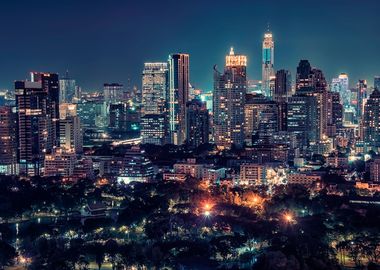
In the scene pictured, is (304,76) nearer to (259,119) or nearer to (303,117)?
(303,117)

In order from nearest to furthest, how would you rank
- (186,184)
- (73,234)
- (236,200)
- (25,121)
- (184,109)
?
(73,234)
(236,200)
(186,184)
(25,121)
(184,109)

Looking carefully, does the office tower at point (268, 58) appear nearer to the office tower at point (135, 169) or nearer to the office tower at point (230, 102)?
the office tower at point (230, 102)

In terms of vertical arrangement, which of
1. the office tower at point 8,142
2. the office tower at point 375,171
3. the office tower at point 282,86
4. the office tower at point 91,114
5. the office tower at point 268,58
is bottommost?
the office tower at point 375,171

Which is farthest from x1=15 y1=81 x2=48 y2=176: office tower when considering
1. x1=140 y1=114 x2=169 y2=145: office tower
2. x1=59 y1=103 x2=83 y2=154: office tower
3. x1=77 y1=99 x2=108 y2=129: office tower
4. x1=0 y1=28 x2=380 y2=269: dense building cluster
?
x1=77 y1=99 x2=108 y2=129: office tower

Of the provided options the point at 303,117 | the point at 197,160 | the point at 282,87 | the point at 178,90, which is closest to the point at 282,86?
the point at 282,87

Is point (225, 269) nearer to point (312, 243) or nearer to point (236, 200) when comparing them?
point (312, 243)

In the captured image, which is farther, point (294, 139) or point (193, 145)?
point (193, 145)

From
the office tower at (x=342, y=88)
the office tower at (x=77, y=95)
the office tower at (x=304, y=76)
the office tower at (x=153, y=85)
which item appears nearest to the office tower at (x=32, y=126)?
the office tower at (x=153, y=85)

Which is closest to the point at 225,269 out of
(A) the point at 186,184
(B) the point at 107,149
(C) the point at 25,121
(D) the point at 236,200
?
(D) the point at 236,200
